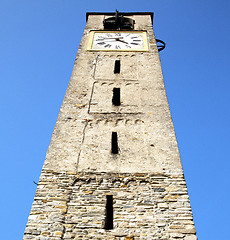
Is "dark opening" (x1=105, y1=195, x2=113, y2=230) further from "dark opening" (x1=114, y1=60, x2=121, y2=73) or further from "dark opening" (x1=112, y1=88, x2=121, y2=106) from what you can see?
"dark opening" (x1=114, y1=60, x2=121, y2=73)

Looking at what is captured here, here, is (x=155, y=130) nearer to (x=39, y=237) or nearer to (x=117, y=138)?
(x=117, y=138)

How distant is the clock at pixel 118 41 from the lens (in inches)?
489

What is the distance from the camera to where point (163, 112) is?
8.64 meters

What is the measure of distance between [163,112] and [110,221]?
368cm

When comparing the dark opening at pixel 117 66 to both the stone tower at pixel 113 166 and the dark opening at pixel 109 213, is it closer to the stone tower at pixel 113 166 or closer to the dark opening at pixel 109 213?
the stone tower at pixel 113 166

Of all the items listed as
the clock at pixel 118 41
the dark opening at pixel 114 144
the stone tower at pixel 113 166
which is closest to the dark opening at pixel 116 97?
the stone tower at pixel 113 166

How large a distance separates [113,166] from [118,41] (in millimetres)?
7558

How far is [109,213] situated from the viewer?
6.19 meters

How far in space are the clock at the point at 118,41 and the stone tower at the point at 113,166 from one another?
1.62 metres

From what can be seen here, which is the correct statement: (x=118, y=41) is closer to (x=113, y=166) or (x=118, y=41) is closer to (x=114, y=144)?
(x=114, y=144)

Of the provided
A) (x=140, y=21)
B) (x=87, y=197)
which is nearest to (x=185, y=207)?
(x=87, y=197)

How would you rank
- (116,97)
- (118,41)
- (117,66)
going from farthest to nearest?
(118,41)
(117,66)
(116,97)

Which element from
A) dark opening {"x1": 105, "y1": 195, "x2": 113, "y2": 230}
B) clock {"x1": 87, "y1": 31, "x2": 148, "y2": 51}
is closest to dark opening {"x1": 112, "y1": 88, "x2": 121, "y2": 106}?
clock {"x1": 87, "y1": 31, "x2": 148, "y2": 51}

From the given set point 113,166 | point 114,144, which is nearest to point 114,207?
point 113,166
